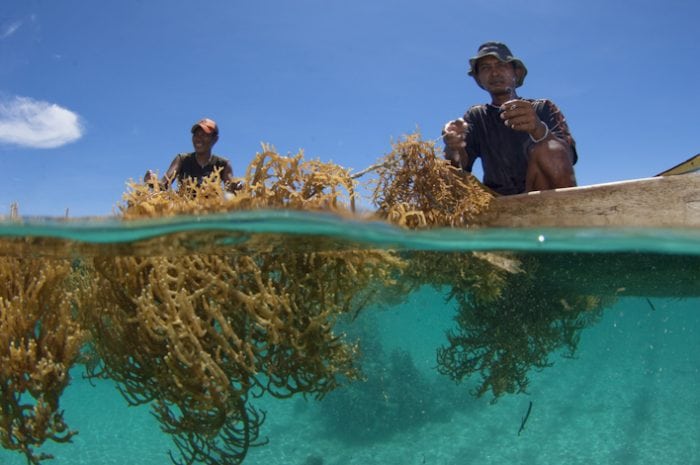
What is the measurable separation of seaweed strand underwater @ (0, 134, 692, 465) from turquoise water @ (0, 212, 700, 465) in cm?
25

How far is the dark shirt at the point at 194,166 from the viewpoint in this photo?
721 cm

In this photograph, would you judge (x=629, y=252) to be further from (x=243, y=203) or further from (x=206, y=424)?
(x=206, y=424)

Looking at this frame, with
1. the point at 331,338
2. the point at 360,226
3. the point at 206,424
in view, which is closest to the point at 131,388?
the point at 206,424

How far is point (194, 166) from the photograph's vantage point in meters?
7.28

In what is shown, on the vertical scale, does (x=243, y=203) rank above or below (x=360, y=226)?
above

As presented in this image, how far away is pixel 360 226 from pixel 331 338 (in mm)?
1360

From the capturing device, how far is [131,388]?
450 cm

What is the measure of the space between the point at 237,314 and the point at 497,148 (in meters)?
4.45

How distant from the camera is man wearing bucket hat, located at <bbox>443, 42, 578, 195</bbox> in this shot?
18.3 feet

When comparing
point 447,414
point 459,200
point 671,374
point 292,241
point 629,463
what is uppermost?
point 459,200

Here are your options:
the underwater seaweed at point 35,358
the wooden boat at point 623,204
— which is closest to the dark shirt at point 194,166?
the underwater seaweed at point 35,358

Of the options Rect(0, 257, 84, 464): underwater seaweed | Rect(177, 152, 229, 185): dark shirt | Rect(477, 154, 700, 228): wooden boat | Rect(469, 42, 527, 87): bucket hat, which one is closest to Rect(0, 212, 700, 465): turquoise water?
Rect(477, 154, 700, 228): wooden boat

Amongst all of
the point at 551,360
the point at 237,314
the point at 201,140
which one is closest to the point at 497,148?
the point at 551,360

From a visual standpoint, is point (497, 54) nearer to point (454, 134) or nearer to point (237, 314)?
point (454, 134)
